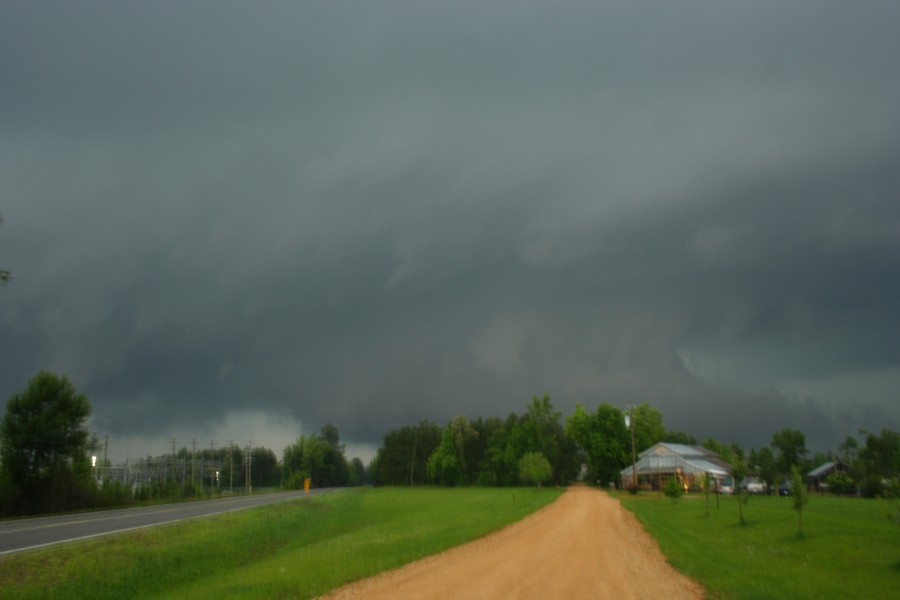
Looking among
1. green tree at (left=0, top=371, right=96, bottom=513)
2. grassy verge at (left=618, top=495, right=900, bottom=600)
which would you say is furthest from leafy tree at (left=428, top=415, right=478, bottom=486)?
grassy verge at (left=618, top=495, right=900, bottom=600)

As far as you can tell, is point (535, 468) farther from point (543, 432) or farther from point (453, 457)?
→ point (453, 457)

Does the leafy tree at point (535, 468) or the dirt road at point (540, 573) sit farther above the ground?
the dirt road at point (540, 573)

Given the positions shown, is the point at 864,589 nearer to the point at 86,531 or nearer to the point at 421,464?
the point at 86,531

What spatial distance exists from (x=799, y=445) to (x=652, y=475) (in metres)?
81.5

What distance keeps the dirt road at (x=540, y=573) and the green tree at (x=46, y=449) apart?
140ft

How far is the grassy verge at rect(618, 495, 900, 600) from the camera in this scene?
17.0 m

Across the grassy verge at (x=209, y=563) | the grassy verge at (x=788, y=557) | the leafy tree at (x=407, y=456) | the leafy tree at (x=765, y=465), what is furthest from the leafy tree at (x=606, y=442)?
the grassy verge at (x=209, y=563)

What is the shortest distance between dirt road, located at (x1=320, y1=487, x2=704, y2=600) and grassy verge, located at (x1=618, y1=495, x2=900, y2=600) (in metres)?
1.02

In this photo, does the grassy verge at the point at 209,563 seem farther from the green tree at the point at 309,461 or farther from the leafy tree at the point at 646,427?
the green tree at the point at 309,461

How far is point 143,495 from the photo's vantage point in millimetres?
70438

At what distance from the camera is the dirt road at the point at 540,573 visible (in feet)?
50.8

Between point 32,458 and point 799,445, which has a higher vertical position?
point 32,458

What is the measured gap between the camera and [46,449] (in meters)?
54.7

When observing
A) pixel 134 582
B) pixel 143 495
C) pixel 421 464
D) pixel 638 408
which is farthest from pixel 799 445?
pixel 134 582
